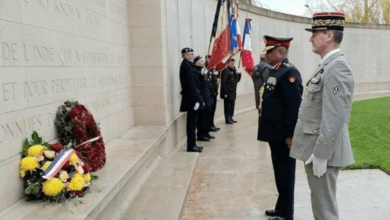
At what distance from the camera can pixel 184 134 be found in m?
8.86

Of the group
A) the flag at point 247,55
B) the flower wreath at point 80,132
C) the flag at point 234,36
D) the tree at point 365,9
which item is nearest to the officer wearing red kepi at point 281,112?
the flower wreath at point 80,132

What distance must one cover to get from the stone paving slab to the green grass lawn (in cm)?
41

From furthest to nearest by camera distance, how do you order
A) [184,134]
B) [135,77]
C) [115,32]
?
[184,134] → [135,77] → [115,32]

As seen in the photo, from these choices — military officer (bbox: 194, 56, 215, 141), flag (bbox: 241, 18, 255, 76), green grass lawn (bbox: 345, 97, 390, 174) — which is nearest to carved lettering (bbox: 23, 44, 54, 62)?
military officer (bbox: 194, 56, 215, 141)

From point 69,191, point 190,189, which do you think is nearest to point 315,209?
point 69,191

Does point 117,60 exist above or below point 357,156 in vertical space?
above

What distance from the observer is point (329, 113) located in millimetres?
2744

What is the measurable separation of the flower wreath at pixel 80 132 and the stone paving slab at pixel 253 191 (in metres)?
1.17

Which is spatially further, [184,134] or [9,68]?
[184,134]

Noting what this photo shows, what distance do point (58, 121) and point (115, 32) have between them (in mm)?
2636

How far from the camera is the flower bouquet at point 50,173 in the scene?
3160 mm

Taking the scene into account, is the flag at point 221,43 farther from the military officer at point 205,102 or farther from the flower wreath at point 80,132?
the flower wreath at point 80,132

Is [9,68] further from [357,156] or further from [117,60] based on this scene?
[357,156]

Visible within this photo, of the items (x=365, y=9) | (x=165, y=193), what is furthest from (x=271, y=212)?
(x=365, y=9)
